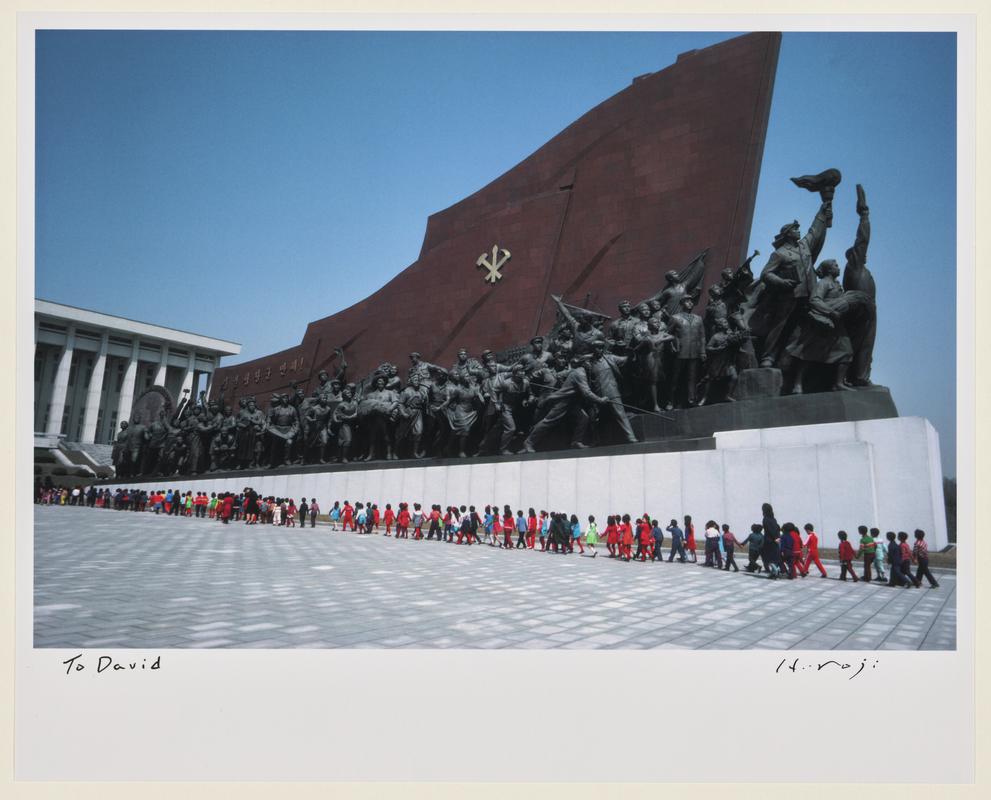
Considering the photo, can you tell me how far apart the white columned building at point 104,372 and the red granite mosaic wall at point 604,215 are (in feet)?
68.9

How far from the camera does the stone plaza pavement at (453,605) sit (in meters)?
3.37

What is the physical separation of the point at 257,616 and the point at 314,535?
6167mm

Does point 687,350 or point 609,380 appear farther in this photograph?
point 609,380

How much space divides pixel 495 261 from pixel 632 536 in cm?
743

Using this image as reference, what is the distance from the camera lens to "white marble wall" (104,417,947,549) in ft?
20.4

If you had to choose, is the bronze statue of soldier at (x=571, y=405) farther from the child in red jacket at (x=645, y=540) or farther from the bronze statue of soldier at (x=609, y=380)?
the child in red jacket at (x=645, y=540)

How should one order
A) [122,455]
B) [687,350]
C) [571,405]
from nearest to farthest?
[687,350] → [571,405] → [122,455]

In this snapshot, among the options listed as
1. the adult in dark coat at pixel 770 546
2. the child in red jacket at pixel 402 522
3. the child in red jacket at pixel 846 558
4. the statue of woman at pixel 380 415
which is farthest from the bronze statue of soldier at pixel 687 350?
the statue of woman at pixel 380 415

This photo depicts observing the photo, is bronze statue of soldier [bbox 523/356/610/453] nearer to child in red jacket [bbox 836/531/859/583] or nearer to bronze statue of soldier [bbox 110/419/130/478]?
child in red jacket [bbox 836/531/859/583]

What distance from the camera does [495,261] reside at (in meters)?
13.0

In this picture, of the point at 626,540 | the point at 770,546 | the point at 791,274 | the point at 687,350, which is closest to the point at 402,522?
the point at 626,540
